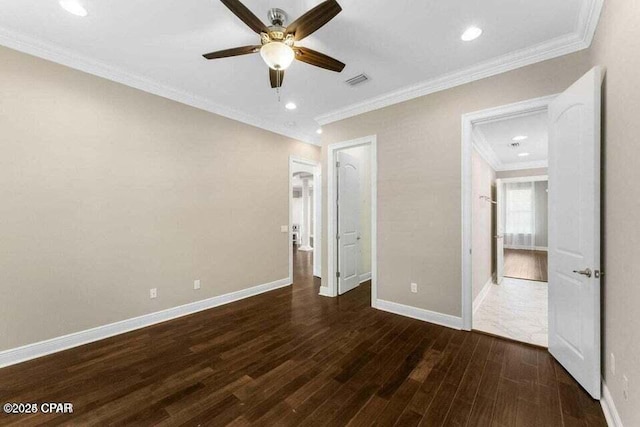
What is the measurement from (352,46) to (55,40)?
281cm

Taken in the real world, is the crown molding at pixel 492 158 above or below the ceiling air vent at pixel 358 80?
below

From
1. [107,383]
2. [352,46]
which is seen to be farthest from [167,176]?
[352,46]

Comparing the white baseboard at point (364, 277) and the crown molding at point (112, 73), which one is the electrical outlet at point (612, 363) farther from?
the crown molding at point (112, 73)

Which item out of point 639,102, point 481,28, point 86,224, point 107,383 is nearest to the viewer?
point 639,102

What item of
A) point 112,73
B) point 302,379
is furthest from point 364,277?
point 112,73

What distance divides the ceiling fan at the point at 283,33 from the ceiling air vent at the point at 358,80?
847mm

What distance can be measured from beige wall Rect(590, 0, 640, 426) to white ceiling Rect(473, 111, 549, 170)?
1.27m

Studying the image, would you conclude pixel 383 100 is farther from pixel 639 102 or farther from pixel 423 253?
pixel 639 102

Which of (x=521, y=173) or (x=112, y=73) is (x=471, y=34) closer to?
(x=112, y=73)

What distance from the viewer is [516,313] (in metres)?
3.42

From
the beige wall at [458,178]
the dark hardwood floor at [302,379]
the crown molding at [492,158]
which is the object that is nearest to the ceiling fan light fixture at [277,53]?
the beige wall at [458,178]

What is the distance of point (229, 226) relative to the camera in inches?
153

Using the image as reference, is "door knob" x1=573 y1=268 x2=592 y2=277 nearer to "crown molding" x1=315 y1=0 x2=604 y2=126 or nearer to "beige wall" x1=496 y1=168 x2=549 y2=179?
"crown molding" x1=315 y1=0 x2=604 y2=126

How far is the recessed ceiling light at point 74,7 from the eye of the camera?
1.91m
